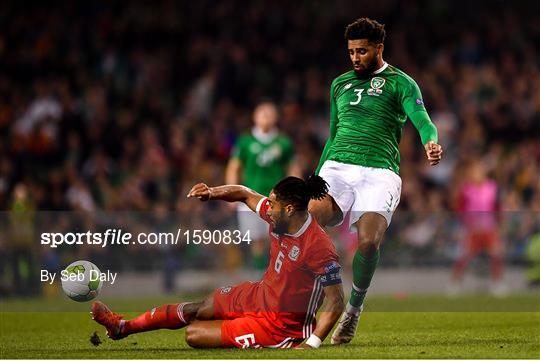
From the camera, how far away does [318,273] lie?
875 centimetres

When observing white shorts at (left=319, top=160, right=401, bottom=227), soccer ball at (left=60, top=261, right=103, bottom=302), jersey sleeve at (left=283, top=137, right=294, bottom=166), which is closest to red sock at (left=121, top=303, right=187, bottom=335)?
soccer ball at (left=60, top=261, right=103, bottom=302)

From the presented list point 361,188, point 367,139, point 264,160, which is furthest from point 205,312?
point 264,160

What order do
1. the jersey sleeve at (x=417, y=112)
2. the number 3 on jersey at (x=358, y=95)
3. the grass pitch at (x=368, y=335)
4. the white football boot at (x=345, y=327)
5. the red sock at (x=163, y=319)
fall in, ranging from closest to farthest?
the grass pitch at (x=368, y=335) < the red sock at (x=163, y=319) < the jersey sleeve at (x=417, y=112) < the white football boot at (x=345, y=327) < the number 3 on jersey at (x=358, y=95)

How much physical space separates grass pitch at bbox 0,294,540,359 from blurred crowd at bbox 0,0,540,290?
6037mm

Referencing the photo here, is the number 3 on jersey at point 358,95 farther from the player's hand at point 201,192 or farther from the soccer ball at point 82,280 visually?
the soccer ball at point 82,280

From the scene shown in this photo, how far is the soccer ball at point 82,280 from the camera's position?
907cm

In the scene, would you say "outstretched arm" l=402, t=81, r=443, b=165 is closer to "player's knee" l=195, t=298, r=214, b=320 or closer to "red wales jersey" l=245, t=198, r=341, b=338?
"red wales jersey" l=245, t=198, r=341, b=338

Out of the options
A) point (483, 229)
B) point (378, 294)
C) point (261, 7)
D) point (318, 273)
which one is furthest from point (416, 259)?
point (261, 7)

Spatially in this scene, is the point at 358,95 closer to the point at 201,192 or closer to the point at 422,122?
the point at 422,122

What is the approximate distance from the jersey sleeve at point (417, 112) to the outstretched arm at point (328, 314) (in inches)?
49.1

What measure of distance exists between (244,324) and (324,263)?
2.27 feet

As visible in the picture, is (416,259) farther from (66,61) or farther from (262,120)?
(66,61)

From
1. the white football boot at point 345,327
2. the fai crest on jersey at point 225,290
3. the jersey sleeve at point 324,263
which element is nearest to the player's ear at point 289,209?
the jersey sleeve at point 324,263

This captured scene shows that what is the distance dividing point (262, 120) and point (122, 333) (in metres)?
5.26
